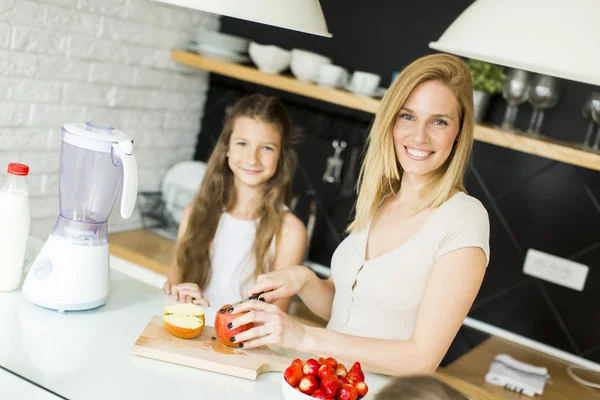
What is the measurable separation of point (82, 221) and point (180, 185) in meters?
1.54

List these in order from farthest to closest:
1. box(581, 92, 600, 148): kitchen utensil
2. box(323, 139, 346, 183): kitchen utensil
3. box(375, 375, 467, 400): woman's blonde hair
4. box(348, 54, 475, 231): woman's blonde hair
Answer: box(323, 139, 346, 183): kitchen utensil < box(581, 92, 600, 148): kitchen utensil < box(348, 54, 475, 231): woman's blonde hair < box(375, 375, 467, 400): woman's blonde hair

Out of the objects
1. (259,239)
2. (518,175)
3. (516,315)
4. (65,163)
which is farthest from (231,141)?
(516,315)

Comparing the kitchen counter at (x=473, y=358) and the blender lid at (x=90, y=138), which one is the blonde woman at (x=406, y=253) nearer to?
the blender lid at (x=90, y=138)

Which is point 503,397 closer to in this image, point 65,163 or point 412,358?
point 412,358

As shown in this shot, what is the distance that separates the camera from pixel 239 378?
134cm

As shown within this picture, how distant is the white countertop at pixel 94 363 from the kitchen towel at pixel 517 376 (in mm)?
910

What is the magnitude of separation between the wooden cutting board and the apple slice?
0.01 metres

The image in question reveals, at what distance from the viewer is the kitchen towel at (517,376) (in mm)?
2236

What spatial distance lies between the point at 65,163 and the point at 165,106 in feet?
4.98

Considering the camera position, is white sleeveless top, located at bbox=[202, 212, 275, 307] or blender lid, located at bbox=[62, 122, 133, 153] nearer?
blender lid, located at bbox=[62, 122, 133, 153]

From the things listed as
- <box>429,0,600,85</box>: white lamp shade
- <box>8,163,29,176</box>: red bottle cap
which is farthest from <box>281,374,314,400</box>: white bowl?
<box>8,163,29,176</box>: red bottle cap

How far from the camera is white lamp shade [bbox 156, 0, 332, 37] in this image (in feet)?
3.41

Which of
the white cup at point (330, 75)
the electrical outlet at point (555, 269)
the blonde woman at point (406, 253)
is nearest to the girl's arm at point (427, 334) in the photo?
the blonde woman at point (406, 253)

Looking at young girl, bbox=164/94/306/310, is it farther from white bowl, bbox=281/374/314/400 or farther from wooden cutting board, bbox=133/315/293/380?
white bowl, bbox=281/374/314/400
